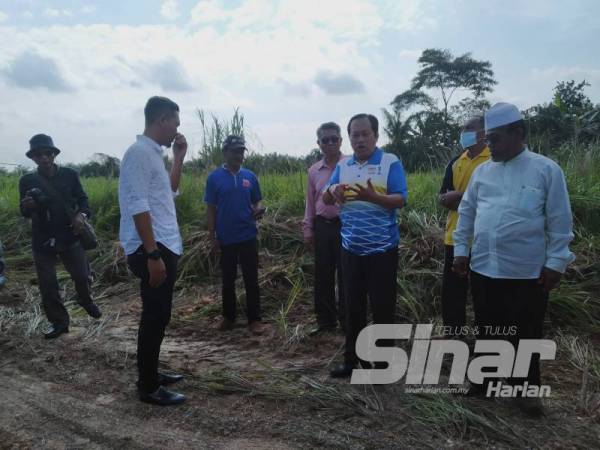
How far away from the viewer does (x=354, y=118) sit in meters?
3.16

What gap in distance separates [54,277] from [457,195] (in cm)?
367

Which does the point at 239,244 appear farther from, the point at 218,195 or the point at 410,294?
the point at 410,294

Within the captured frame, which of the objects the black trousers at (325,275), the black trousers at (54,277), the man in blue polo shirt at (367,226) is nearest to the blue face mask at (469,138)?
the man in blue polo shirt at (367,226)

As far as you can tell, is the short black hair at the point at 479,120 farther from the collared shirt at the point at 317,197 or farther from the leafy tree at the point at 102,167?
the leafy tree at the point at 102,167

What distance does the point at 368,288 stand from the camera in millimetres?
3141

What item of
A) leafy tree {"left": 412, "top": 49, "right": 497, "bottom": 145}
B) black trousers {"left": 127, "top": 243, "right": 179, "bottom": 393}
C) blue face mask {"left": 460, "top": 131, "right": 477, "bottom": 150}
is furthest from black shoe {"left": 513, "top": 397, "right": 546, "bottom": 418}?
leafy tree {"left": 412, "top": 49, "right": 497, "bottom": 145}

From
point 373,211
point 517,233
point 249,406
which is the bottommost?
point 249,406

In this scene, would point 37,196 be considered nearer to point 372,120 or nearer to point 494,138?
point 372,120

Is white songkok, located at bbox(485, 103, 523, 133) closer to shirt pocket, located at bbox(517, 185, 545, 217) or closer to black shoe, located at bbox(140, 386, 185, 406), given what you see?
shirt pocket, located at bbox(517, 185, 545, 217)

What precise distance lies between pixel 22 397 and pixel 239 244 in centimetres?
202

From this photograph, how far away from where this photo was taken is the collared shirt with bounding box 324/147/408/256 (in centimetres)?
300

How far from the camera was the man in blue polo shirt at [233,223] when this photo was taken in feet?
14.2

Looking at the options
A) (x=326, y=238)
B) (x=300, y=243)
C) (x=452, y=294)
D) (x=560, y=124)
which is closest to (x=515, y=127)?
(x=452, y=294)

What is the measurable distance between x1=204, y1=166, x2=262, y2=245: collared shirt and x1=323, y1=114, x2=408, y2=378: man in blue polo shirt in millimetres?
1400
